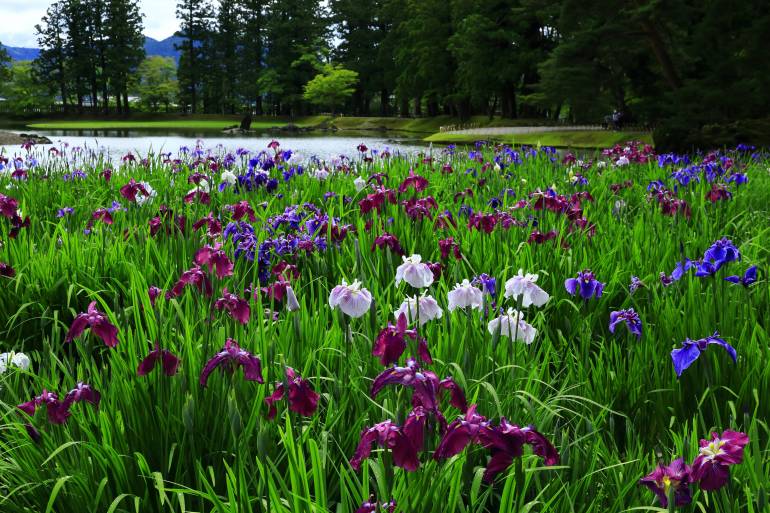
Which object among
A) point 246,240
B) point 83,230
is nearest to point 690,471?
point 246,240

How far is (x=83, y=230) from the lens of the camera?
15.1 ft

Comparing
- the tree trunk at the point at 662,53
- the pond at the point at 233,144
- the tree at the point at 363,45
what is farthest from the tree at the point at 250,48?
the tree trunk at the point at 662,53

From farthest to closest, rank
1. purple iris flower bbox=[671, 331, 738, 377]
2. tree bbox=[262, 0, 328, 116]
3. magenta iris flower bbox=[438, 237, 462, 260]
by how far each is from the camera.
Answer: tree bbox=[262, 0, 328, 116], magenta iris flower bbox=[438, 237, 462, 260], purple iris flower bbox=[671, 331, 738, 377]

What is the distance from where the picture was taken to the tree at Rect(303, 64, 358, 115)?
236 ft

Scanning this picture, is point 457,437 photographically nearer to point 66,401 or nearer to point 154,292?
point 66,401

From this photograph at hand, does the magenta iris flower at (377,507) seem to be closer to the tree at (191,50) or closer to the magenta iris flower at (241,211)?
the magenta iris flower at (241,211)

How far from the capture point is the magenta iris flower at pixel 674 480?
1.36m

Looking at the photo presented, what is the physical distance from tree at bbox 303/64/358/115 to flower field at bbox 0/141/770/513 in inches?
2723

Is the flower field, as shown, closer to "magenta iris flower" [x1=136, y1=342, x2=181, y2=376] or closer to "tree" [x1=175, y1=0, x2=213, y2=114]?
"magenta iris flower" [x1=136, y1=342, x2=181, y2=376]

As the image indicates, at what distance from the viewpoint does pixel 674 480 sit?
1.35 metres

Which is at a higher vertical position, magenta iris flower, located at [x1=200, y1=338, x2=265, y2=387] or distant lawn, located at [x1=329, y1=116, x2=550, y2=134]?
distant lawn, located at [x1=329, y1=116, x2=550, y2=134]

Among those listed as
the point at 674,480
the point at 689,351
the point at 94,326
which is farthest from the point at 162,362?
the point at 689,351

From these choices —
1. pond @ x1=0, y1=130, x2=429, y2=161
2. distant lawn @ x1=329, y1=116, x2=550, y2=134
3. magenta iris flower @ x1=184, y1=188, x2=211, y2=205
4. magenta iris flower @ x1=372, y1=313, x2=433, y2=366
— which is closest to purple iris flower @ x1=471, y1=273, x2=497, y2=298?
magenta iris flower @ x1=372, y1=313, x2=433, y2=366

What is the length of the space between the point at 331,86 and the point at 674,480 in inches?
2883
